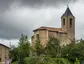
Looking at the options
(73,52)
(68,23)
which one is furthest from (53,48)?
(68,23)

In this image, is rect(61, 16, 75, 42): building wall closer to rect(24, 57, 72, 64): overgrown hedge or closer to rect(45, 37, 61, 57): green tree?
rect(45, 37, 61, 57): green tree

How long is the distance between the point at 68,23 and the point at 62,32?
6249 mm

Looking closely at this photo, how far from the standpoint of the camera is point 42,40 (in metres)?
91.7

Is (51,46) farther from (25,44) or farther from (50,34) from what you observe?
(50,34)

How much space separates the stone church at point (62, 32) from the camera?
298ft

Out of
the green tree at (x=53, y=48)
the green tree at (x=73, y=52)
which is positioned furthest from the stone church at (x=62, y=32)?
the green tree at (x=73, y=52)

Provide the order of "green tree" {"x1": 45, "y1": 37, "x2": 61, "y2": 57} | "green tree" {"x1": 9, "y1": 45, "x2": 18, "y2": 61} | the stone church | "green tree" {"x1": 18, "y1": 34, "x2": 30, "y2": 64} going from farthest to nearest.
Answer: the stone church < "green tree" {"x1": 9, "y1": 45, "x2": 18, "y2": 61} < "green tree" {"x1": 18, "y1": 34, "x2": 30, "y2": 64} < "green tree" {"x1": 45, "y1": 37, "x2": 61, "y2": 57}

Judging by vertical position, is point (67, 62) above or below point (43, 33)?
below

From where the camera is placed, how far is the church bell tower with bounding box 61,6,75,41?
10024cm

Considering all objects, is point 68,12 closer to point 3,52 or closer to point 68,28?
point 68,28

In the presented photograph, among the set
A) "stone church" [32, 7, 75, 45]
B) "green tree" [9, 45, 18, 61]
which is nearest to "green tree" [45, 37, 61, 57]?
"stone church" [32, 7, 75, 45]

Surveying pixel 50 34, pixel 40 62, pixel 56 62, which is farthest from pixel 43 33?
pixel 40 62

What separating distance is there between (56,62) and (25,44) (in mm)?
13023

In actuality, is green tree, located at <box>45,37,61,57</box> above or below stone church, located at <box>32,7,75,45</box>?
below
